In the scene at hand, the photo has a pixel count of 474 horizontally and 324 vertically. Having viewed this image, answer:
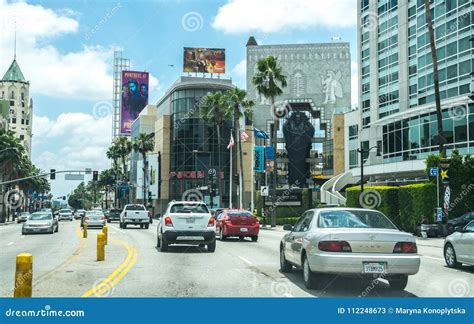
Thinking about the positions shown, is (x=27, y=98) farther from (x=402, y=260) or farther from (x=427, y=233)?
(x=402, y=260)

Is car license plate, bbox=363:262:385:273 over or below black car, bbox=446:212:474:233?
over

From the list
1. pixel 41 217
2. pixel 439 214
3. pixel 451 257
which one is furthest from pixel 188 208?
pixel 41 217

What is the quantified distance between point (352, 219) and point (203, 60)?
100 meters

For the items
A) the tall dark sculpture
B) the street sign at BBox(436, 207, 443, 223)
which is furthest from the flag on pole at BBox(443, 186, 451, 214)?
the tall dark sculpture

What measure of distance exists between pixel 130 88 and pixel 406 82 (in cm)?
10230

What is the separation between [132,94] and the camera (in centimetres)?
14525

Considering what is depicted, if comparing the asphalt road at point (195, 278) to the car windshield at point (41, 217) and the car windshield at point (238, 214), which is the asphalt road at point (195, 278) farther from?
the car windshield at point (41, 217)

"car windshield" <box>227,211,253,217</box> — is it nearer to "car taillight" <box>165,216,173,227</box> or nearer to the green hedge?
"car taillight" <box>165,216,173,227</box>

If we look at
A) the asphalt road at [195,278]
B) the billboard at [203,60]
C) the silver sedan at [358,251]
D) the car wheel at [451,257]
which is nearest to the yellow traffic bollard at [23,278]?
the asphalt road at [195,278]

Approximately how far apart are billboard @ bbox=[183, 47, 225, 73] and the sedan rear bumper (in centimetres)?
9922

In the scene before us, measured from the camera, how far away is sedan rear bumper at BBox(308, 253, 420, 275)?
972 centimetres

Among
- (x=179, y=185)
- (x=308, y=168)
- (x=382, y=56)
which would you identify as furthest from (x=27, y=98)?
(x=382, y=56)

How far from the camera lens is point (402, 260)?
9.82 meters

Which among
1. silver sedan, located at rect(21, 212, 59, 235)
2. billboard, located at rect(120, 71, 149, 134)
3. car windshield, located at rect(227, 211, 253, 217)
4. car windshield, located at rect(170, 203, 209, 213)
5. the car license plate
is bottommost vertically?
silver sedan, located at rect(21, 212, 59, 235)
